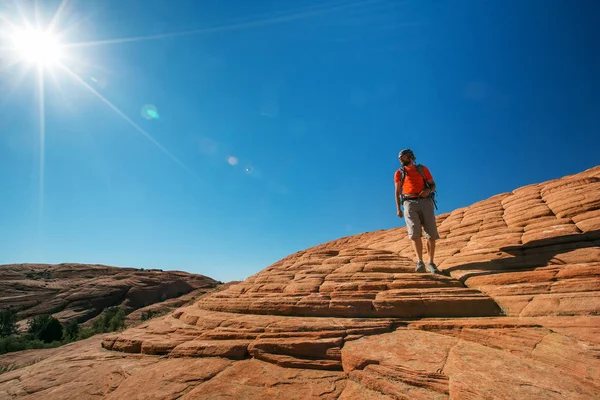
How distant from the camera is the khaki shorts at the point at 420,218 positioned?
314 inches

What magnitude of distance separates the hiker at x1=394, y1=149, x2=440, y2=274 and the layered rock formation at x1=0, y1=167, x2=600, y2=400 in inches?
34.1

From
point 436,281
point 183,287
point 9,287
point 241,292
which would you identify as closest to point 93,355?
point 241,292

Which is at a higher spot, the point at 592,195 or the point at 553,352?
the point at 592,195

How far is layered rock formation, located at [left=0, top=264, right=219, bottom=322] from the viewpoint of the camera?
46.7 metres

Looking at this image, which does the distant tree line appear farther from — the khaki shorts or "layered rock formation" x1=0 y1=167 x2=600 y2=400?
the khaki shorts

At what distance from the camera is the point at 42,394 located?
5.42 m

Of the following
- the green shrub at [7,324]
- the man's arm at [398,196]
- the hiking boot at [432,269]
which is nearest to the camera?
the hiking boot at [432,269]

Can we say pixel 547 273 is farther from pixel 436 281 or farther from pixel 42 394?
pixel 42 394

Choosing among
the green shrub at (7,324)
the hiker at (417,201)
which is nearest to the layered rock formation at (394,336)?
the hiker at (417,201)

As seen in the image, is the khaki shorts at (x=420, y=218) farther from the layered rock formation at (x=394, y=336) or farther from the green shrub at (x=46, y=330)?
the green shrub at (x=46, y=330)

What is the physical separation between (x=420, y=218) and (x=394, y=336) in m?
4.24

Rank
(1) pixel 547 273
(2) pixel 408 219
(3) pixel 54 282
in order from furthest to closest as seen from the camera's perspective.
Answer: (3) pixel 54 282 → (2) pixel 408 219 → (1) pixel 547 273

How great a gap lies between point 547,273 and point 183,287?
6572cm

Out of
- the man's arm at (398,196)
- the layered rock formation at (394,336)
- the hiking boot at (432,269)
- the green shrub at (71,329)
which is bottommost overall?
the green shrub at (71,329)
